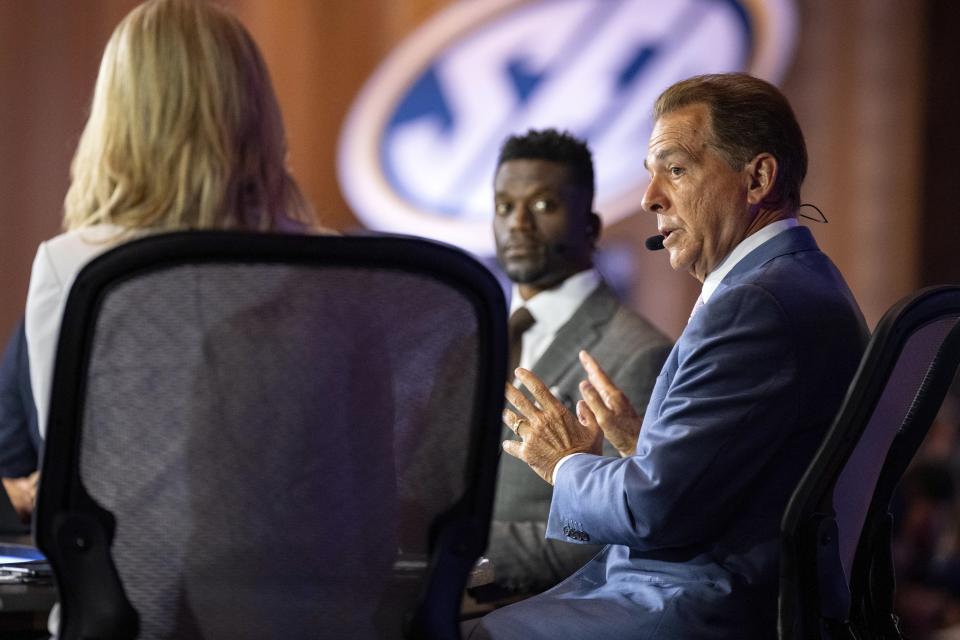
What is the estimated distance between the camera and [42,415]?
1614 mm

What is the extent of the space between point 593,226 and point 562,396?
52 centimetres

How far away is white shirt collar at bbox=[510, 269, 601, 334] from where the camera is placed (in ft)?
9.92

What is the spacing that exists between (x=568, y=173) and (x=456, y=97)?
285 cm

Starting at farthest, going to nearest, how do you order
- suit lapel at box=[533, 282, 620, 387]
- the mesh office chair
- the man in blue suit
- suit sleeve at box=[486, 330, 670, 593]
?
suit lapel at box=[533, 282, 620, 387] → suit sleeve at box=[486, 330, 670, 593] → the man in blue suit → the mesh office chair

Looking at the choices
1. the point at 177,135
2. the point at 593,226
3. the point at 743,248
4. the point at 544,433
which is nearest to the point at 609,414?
the point at 544,433

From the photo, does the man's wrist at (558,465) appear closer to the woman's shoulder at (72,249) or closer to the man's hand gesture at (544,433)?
the man's hand gesture at (544,433)

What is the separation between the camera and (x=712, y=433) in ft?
5.21

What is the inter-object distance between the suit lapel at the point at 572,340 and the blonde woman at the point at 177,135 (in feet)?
3.81

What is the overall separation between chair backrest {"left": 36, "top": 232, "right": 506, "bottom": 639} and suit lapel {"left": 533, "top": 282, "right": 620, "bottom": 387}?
158cm

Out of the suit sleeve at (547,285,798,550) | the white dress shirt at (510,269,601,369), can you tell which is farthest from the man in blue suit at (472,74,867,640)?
the white dress shirt at (510,269,601,369)

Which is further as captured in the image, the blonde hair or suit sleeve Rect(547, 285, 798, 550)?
the blonde hair

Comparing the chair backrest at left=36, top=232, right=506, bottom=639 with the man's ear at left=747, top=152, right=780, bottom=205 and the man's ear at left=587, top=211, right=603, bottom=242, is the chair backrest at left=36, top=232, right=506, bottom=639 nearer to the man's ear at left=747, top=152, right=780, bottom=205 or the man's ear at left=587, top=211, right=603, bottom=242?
the man's ear at left=747, top=152, right=780, bottom=205

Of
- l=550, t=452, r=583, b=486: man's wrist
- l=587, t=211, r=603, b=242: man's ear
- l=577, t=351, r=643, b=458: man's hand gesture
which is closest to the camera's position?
l=550, t=452, r=583, b=486: man's wrist

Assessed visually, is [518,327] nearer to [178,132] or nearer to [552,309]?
[552,309]
